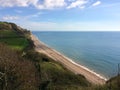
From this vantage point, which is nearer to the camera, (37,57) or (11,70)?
(11,70)

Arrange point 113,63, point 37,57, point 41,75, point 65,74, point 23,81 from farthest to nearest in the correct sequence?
point 113,63 → point 37,57 → point 65,74 → point 41,75 → point 23,81

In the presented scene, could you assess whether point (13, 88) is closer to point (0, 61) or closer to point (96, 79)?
point (0, 61)

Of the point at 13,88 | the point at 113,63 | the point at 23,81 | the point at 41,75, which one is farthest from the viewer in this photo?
the point at 113,63

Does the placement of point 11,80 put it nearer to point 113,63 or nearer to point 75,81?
point 75,81

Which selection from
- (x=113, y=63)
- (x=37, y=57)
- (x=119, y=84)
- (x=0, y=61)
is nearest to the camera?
(x=119, y=84)

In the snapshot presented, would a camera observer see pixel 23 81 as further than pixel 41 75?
No

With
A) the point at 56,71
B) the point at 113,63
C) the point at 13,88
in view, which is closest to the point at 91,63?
the point at 113,63

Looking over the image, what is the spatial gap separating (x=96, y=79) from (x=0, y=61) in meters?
31.3

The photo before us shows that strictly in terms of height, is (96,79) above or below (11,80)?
below

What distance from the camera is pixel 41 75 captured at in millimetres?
38500

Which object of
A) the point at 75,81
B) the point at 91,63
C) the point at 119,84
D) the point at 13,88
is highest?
the point at 119,84

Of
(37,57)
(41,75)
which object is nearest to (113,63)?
(37,57)

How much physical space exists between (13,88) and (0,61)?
26.0 ft

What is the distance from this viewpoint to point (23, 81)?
28.0 m
